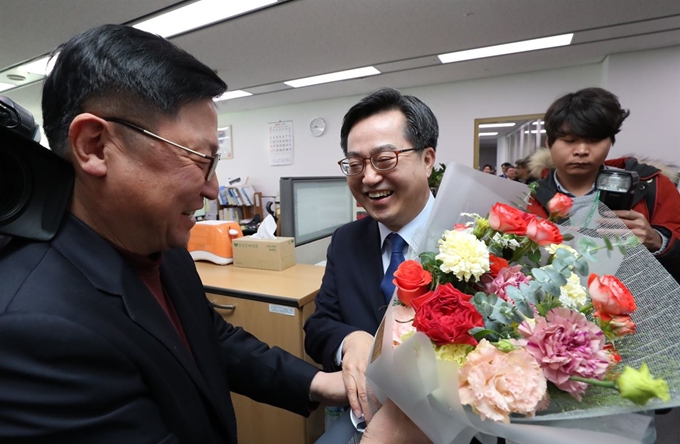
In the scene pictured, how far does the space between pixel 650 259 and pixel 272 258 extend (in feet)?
6.18

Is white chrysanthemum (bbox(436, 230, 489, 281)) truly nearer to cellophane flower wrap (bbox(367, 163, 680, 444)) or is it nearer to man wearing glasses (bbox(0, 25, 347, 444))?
cellophane flower wrap (bbox(367, 163, 680, 444))

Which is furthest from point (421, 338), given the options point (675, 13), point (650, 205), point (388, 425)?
point (675, 13)

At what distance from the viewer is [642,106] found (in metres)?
4.07

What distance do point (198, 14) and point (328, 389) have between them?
10.8ft

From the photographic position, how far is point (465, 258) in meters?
0.57

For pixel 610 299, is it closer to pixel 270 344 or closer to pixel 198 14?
pixel 270 344

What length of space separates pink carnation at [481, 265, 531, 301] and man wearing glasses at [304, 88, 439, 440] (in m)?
0.45

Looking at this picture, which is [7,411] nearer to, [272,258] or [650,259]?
[650,259]

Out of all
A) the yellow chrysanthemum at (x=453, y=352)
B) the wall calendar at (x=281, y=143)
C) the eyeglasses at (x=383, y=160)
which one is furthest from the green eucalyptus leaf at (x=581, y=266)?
the wall calendar at (x=281, y=143)

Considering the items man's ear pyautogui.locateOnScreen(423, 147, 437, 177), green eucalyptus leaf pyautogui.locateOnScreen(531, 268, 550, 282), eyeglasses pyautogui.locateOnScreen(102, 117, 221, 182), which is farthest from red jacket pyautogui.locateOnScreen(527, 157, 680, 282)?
eyeglasses pyautogui.locateOnScreen(102, 117, 221, 182)

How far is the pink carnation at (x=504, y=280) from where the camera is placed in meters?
0.58

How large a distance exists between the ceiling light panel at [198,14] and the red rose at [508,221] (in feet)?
9.45

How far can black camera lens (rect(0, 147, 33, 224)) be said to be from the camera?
0.59 metres

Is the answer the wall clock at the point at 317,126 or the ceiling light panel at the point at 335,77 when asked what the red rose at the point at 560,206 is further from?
the wall clock at the point at 317,126
